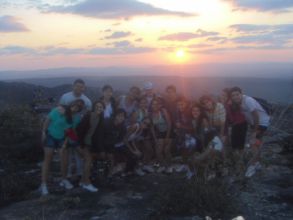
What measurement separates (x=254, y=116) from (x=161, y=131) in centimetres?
184

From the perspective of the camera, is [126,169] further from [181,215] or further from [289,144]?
[289,144]

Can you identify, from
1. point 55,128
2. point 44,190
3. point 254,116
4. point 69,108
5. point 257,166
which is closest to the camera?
point 44,190

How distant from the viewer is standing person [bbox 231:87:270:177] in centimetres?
937

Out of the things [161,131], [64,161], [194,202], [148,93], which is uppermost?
[148,93]

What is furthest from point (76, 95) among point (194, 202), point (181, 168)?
point (194, 202)

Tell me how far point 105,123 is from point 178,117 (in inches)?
58.4

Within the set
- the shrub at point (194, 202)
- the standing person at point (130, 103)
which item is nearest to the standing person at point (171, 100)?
the standing person at point (130, 103)

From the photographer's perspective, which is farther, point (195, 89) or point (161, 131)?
point (195, 89)

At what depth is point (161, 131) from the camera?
9.76m

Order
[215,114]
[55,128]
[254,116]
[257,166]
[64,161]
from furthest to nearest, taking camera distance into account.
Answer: [257,166] → [254,116] → [215,114] → [64,161] → [55,128]

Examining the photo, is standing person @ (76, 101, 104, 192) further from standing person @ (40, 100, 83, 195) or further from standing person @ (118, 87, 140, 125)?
standing person @ (118, 87, 140, 125)

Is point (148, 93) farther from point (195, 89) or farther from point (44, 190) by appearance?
point (195, 89)

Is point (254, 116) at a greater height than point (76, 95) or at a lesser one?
lesser

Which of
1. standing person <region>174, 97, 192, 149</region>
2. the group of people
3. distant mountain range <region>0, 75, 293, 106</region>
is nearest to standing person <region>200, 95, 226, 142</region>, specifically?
the group of people
